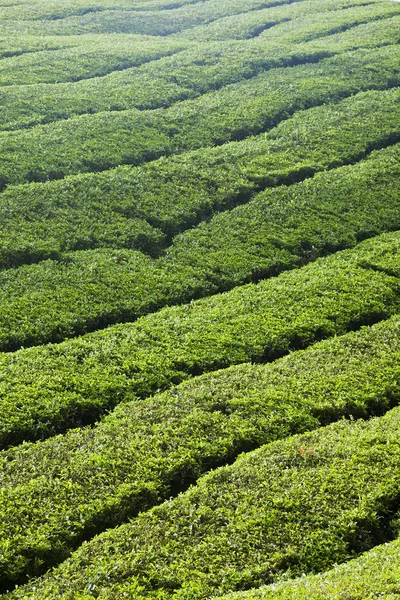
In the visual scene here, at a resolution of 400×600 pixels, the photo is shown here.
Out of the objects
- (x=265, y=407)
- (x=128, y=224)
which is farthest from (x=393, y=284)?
(x=128, y=224)

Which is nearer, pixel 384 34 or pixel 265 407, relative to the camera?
pixel 265 407

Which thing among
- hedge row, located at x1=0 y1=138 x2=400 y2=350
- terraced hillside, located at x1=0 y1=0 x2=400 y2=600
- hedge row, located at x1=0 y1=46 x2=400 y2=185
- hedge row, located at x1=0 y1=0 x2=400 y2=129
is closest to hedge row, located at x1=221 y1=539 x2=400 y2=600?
terraced hillside, located at x1=0 y1=0 x2=400 y2=600

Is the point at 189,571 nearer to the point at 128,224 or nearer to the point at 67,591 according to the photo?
the point at 67,591

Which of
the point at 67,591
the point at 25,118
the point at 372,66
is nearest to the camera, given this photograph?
the point at 67,591

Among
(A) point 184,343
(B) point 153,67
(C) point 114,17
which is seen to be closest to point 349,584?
(A) point 184,343

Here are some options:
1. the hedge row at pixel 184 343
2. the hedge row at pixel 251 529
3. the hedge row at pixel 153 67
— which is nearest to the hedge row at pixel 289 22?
the hedge row at pixel 153 67

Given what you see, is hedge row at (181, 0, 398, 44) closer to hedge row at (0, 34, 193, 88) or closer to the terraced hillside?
hedge row at (0, 34, 193, 88)

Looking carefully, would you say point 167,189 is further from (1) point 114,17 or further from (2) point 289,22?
(1) point 114,17

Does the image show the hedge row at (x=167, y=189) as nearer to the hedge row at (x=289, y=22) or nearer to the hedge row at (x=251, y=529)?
the hedge row at (x=251, y=529)
